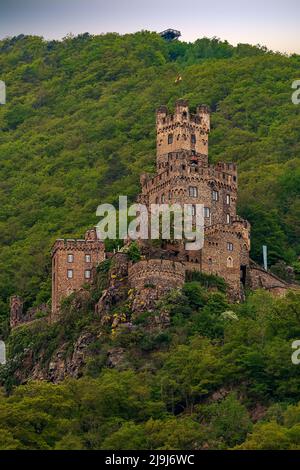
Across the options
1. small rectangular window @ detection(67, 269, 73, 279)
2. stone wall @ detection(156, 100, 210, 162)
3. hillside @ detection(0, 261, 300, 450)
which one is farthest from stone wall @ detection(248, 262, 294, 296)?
small rectangular window @ detection(67, 269, 73, 279)

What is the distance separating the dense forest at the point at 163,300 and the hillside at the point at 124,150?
17 centimetres

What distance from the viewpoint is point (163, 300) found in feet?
390

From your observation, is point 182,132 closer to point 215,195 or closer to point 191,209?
point 215,195

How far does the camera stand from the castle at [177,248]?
395ft

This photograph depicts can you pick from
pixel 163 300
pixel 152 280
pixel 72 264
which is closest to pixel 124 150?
pixel 72 264

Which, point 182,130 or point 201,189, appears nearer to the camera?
point 201,189

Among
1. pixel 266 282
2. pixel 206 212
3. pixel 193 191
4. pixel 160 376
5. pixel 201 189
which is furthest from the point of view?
pixel 201 189

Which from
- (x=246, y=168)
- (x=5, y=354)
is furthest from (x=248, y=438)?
(x=246, y=168)

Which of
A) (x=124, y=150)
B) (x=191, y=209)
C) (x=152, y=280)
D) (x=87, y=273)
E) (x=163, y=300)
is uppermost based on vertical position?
(x=124, y=150)

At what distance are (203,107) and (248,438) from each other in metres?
38.9

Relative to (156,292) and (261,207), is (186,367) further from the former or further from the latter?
(261,207)

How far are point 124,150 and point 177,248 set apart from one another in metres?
47.5

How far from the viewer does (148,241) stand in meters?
124

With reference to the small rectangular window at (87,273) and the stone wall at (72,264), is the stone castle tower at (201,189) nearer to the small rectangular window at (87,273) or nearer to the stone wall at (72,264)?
the stone wall at (72,264)
